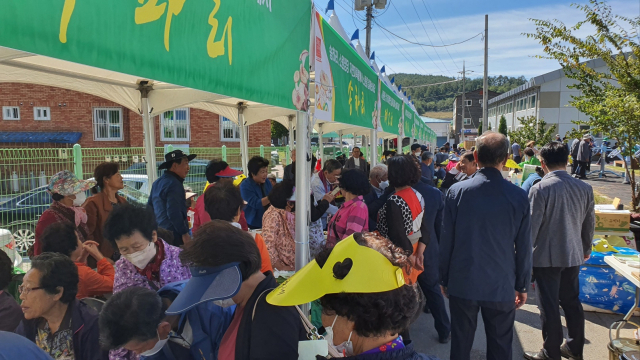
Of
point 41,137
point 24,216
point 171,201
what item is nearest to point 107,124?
point 41,137

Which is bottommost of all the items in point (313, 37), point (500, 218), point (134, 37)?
point (500, 218)

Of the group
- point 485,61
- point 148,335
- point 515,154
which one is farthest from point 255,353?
point 485,61

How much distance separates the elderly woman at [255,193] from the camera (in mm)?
4613

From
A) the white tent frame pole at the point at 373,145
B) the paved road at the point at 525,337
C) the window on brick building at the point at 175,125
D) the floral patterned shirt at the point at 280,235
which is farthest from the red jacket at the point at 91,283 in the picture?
the window on brick building at the point at 175,125

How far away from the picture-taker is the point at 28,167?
19.0 feet

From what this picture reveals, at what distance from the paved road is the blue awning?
19183 millimetres

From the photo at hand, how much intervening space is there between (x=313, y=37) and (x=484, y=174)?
177cm

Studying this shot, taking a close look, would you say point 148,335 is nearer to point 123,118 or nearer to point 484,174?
point 484,174

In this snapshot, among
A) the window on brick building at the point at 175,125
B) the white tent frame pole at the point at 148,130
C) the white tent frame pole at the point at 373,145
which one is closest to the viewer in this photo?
the white tent frame pole at the point at 148,130

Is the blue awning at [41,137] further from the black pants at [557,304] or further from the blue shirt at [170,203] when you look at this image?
the black pants at [557,304]

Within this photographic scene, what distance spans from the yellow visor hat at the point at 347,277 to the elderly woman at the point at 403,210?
2173 mm

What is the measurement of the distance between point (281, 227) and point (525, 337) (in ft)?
9.31

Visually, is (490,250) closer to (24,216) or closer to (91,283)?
(91,283)

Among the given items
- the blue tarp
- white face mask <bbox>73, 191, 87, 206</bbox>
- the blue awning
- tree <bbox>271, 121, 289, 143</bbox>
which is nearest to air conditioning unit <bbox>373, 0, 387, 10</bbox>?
the blue tarp
